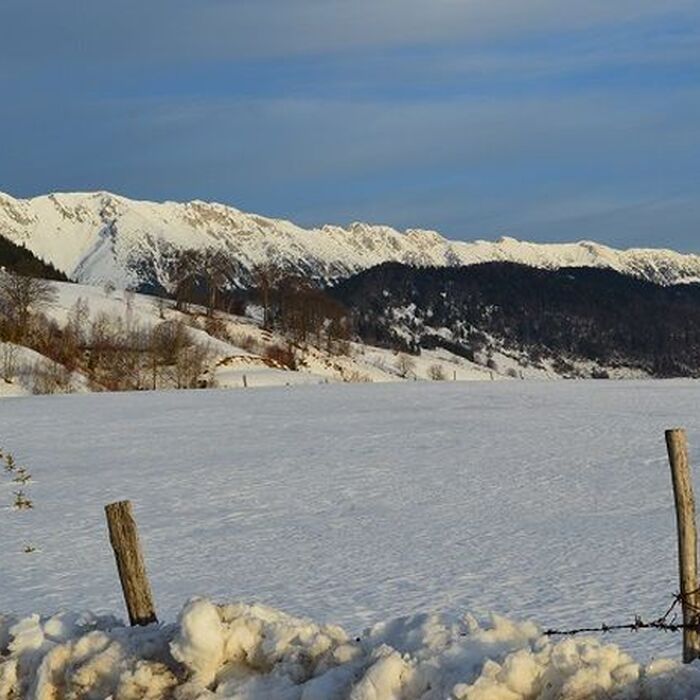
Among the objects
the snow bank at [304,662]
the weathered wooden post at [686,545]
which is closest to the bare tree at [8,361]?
the snow bank at [304,662]

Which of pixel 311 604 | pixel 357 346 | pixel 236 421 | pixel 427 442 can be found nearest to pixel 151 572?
pixel 311 604

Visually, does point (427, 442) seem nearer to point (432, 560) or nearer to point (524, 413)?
point (524, 413)

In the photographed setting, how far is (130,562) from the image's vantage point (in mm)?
6789

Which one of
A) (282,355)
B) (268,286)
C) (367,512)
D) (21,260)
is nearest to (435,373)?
(268,286)

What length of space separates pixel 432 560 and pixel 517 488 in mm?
7999

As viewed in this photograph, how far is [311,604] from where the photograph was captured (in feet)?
46.0

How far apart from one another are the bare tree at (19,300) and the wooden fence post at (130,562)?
301ft

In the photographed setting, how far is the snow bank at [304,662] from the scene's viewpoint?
497 cm

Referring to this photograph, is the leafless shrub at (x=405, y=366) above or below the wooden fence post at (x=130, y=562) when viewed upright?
above

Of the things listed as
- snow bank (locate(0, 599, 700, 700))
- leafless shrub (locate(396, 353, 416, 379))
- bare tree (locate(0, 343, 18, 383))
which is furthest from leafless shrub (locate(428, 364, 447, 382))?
snow bank (locate(0, 599, 700, 700))

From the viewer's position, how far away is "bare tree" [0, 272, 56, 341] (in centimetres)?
9825

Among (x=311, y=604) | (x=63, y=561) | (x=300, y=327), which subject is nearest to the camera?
(x=311, y=604)

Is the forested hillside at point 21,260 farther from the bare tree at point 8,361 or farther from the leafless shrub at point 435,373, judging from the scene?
the bare tree at point 8,361

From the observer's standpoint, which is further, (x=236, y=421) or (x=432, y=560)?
(x=236, y=421)
